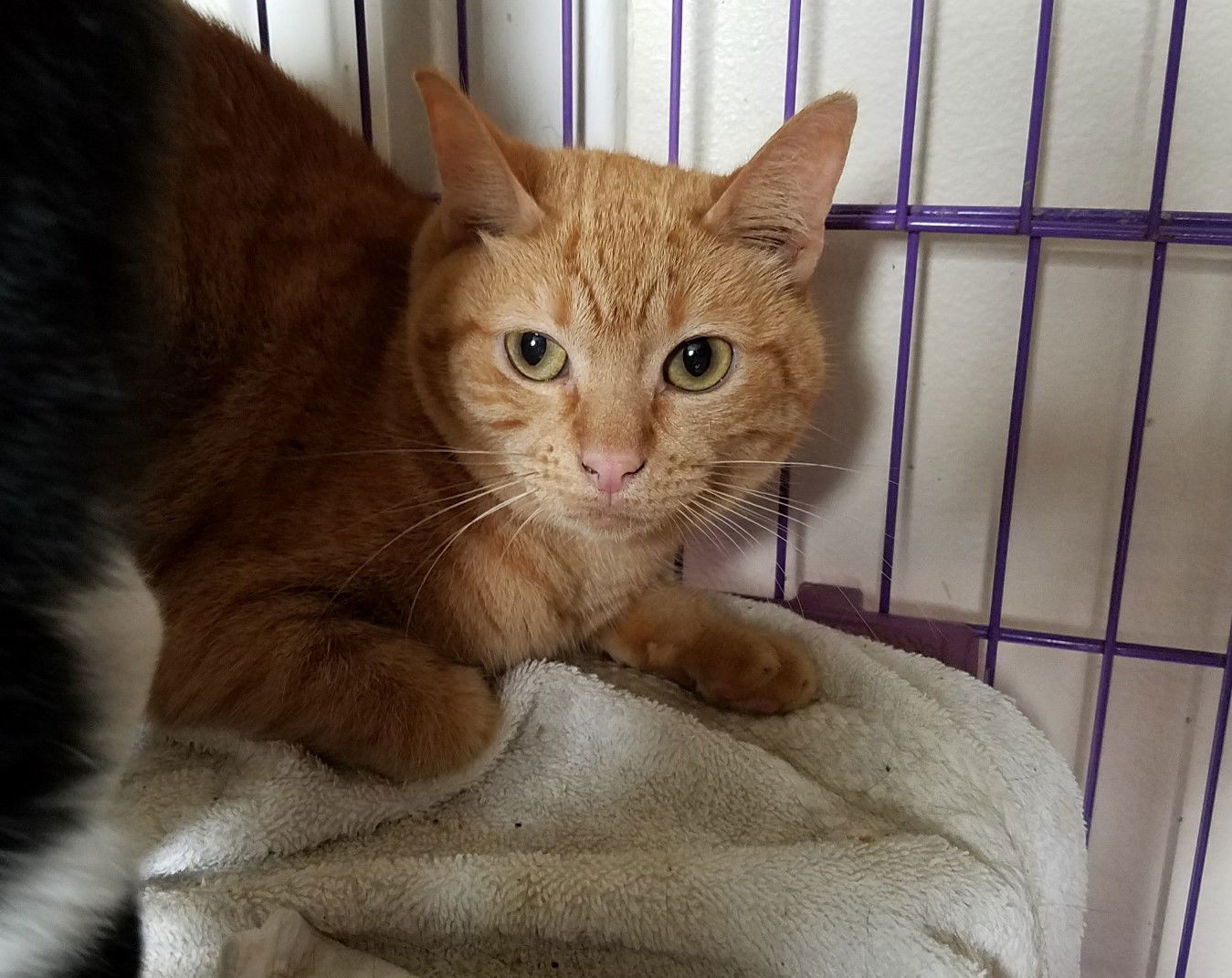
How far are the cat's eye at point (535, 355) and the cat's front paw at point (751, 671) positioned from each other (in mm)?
350

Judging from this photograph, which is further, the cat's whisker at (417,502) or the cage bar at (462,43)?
the cage bar at (462,43)

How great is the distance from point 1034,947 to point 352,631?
2.14ft

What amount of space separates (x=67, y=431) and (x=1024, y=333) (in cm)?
96

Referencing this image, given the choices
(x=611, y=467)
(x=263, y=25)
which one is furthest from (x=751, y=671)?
(x=263, y=25)

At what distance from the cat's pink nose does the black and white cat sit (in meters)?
0.50

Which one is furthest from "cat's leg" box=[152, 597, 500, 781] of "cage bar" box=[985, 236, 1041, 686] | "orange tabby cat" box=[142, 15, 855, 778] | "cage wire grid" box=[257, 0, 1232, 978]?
"cage bar" box=[985, 236, 1041, 686]

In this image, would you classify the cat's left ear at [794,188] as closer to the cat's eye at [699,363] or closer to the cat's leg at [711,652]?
the cat's eye at [699,363]

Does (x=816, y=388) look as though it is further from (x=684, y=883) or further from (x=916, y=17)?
(x=684, y=883)

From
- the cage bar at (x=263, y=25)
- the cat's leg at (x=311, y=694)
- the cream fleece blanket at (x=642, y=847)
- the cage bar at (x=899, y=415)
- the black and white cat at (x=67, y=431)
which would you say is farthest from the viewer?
the cage bar at (x=263, y=25)

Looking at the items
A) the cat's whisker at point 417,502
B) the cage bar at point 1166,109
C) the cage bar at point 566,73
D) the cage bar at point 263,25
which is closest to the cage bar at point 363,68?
the cage bar at point 263,25

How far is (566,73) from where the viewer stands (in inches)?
42.4

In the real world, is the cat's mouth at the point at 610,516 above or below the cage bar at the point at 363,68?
below

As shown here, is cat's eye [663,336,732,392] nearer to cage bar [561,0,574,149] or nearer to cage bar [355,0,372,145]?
cage bar [561,0,574,149]

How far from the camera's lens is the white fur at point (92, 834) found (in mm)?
274
